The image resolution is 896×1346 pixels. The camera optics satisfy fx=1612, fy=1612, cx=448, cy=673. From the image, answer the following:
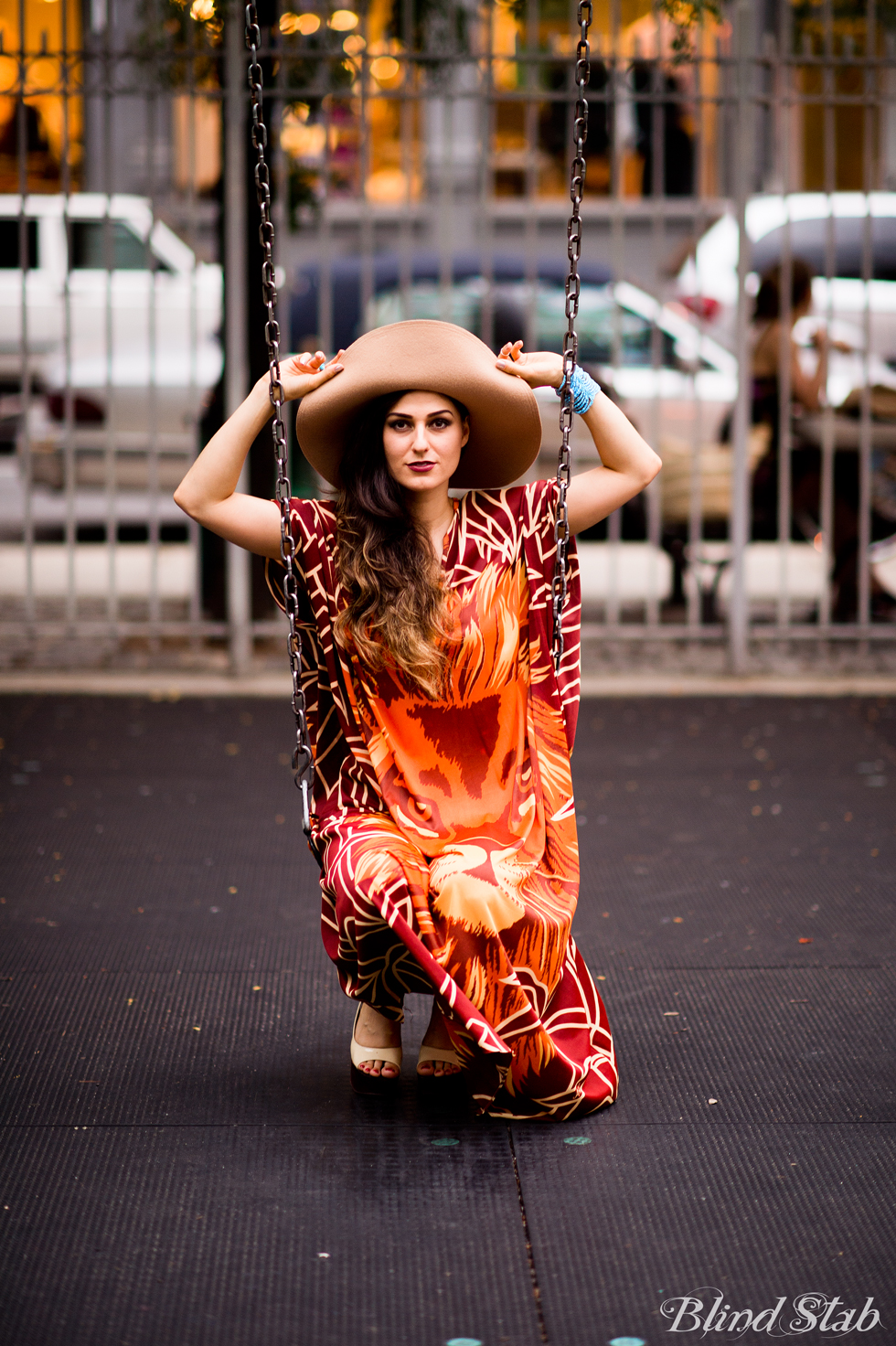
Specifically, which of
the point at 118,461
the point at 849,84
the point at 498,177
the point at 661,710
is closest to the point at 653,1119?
the point at 661,710

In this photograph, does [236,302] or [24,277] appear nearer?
[24,277]

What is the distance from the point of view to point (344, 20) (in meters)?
7.23

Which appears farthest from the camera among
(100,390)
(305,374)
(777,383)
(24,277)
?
(100,390)

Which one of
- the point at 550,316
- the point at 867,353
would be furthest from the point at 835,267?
the point at 867,353

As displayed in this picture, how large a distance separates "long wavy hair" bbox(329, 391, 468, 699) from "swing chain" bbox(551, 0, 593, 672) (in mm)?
228

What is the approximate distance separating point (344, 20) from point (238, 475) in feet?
16.1

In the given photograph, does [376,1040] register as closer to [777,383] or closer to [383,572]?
[383,572]

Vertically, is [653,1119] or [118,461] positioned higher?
[118,461]

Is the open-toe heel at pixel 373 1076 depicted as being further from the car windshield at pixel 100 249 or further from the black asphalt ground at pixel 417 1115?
the car windshield at pixel 100 249

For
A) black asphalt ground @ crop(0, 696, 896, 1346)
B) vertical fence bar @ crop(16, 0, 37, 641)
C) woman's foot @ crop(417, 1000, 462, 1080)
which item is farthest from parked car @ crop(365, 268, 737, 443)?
woman's foot @ crop(417, 1000, 462, 1080)

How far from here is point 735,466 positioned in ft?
24.0

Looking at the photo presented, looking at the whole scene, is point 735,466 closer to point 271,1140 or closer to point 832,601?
point 832,601

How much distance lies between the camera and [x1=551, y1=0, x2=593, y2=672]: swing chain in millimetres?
2936

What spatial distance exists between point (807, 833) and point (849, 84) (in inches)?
400
